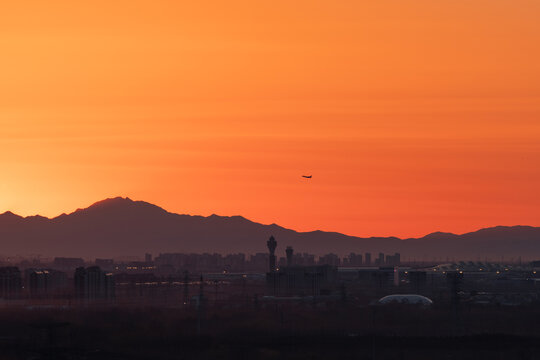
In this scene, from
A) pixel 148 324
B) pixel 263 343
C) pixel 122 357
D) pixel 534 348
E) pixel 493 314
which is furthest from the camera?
pixel 493 314

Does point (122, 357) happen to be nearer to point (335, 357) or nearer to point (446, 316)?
point (335, 357)

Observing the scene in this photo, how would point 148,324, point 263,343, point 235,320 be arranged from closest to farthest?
point 263,343, point 148,324, point 235,320

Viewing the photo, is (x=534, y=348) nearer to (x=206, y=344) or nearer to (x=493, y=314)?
(x=206, y=344)

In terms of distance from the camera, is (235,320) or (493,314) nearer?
(235,320)

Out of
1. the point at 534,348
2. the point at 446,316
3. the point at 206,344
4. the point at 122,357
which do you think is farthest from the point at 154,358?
the point at 446,316

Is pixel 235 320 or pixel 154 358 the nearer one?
pixel 154 358

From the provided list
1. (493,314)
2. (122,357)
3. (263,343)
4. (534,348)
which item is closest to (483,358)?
(534,348)
